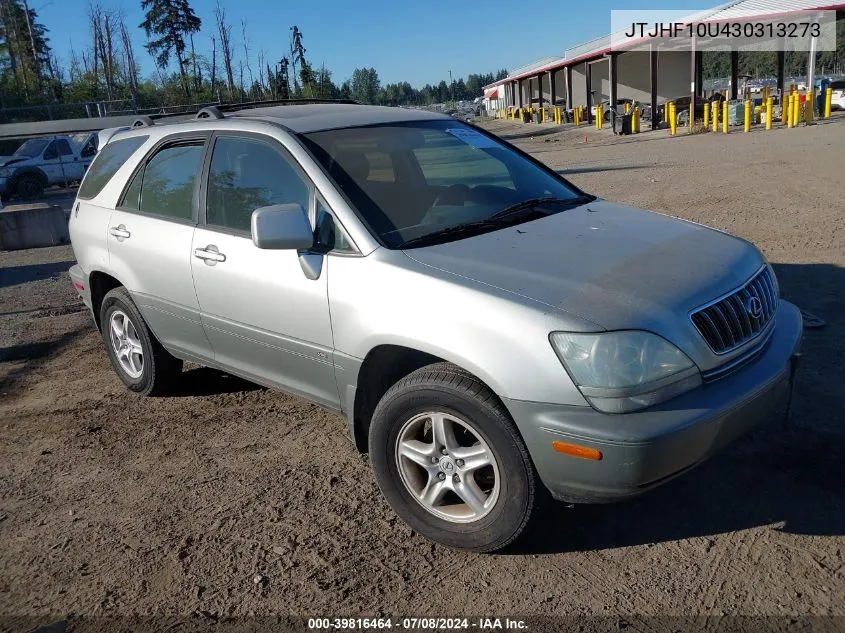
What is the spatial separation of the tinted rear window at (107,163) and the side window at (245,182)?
41.8 inches

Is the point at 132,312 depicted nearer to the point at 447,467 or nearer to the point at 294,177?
the point at 294,177

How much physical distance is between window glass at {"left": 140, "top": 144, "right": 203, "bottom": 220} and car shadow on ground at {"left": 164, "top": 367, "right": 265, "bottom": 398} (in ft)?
4.32

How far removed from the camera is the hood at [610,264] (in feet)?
9.28

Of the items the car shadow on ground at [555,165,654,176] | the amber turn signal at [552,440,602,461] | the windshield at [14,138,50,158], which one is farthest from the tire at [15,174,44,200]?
the amber turn signal at [552,440,602,461]

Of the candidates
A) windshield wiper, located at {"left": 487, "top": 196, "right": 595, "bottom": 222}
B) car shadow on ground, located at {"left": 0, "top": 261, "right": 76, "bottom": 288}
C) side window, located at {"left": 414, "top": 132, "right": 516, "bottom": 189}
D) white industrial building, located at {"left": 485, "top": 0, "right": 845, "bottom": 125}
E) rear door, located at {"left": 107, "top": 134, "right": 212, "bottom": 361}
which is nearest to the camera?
windshield wiper, located at {"left": 487, "top": 196, "right": 595, "bottom": 222}

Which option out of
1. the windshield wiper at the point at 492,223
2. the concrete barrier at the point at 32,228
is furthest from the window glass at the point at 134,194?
the concrete barrier at the point at 32,228

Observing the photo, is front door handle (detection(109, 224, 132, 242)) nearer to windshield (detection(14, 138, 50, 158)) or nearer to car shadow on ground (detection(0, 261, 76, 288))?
car shadow on ground (detection(0, 261, 76, 288))

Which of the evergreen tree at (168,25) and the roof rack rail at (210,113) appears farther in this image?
the evergreen tree at (168,25)

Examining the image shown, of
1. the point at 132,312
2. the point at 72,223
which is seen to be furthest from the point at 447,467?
the point at 72,223

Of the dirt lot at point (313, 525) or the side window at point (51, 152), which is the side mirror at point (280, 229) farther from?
the side window at point (51, 152)

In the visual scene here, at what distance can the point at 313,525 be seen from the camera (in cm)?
348

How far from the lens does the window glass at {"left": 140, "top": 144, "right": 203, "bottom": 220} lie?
443cm

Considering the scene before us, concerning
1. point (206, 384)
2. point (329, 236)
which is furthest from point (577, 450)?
point (206, 384)

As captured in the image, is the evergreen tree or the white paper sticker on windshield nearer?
the white paper sticker on windshield
